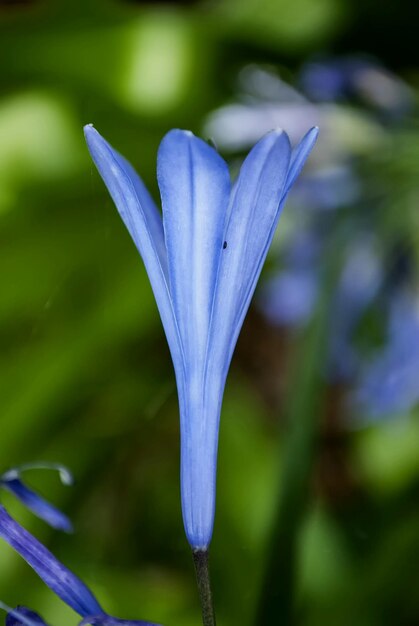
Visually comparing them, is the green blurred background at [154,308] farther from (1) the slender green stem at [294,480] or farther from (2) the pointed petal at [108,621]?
(2) the pointed petal at [108,621]

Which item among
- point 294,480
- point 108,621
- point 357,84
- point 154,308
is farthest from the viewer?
point 154,308

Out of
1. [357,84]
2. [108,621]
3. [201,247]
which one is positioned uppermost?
[357,84]

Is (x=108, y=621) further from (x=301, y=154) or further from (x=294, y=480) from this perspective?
(x=294, y=480)

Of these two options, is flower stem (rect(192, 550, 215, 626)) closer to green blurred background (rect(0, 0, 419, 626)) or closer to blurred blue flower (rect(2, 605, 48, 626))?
blurred blue flower (rect(2, 605, 48, 626))

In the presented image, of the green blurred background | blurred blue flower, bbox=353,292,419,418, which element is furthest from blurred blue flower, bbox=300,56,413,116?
blurred blue flower, bbox=353,292,419,418

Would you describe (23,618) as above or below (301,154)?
below

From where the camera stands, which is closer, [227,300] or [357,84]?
[227,300]

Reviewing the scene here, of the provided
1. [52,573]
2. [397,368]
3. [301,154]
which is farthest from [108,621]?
[397,368]
